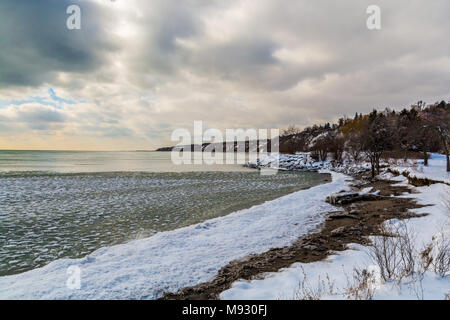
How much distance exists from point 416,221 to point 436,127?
19.4 meters

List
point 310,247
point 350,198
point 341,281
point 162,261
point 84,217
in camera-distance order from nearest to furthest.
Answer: point 341,281
point 162,261
point 310,247
point 84,217
point 350,198

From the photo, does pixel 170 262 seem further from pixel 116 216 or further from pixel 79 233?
pixel 116 216

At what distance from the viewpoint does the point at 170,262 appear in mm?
7309

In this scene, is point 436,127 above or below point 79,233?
above

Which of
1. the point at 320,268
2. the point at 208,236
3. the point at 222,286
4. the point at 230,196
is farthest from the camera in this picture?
the point at 230,196

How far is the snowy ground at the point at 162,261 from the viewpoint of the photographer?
564 cm

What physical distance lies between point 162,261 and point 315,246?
5.51 metres

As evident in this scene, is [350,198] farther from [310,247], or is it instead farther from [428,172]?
[428,172]

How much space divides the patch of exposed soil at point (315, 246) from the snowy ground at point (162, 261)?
1.34 feet

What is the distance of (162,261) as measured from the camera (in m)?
7.39

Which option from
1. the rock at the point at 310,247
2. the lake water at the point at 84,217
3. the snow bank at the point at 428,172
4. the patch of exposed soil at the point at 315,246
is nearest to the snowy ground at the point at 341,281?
the patch of exposed soil at the point at 315,246

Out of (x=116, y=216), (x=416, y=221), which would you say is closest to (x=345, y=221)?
(x=416, y=221)

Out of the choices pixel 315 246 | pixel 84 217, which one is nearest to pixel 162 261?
pixel 315 246

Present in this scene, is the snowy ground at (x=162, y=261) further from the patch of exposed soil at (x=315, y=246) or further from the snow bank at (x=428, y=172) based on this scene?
the snow bank at (x=428, y=172)
